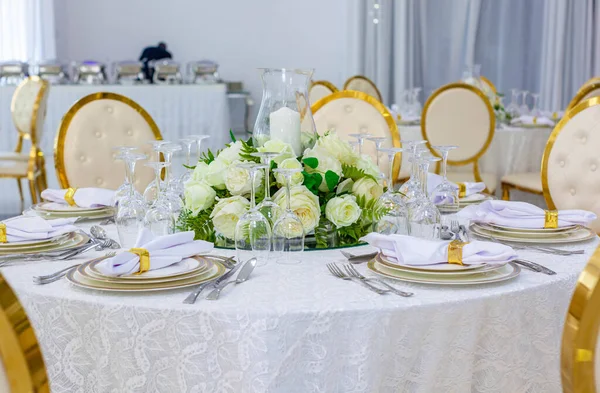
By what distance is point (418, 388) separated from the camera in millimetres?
1350

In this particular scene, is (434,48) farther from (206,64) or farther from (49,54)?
(49,54)

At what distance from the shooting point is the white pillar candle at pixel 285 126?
184cm

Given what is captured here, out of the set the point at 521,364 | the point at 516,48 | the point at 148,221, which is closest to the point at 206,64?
the point at 516,48

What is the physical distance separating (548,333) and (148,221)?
2.79ft

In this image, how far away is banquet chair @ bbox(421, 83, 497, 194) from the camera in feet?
14.8

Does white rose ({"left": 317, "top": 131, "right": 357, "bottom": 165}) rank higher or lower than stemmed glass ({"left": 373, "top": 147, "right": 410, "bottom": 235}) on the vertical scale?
higher

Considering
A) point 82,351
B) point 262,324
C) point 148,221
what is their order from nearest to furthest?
point 262,324 < point 82,351 < point 148,221

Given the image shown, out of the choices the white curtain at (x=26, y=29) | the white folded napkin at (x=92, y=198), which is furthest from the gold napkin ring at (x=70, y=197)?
the white curtain at (x=26, y=29)

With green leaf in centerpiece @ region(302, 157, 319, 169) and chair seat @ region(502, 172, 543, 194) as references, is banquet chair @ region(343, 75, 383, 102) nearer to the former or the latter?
chair seat @ region(502, 172, 543, 194)

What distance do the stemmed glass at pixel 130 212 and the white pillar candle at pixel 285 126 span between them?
1.07ft

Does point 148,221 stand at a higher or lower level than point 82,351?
higher

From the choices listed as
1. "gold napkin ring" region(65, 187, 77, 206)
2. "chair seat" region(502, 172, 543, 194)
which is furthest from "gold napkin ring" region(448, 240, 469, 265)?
"chair seat" region(502, 172, 543, 194)

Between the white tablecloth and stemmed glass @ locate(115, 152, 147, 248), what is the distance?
4.81 meters

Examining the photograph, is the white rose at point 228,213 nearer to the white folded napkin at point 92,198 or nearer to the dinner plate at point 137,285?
the dinner plate at point 137,285
